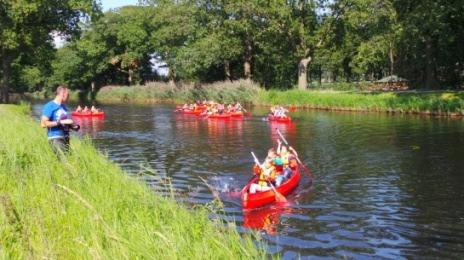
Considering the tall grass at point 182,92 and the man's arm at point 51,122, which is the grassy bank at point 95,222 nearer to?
the man's arm at point 51,122

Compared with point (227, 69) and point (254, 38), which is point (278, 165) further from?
point (227, 69)

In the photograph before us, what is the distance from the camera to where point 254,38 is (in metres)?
58.3

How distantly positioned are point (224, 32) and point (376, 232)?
5170cm

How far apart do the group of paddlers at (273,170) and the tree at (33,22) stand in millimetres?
32685

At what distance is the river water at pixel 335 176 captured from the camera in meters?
10.9

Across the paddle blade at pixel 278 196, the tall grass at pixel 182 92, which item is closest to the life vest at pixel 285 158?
the paddle blade at pixel 278 196

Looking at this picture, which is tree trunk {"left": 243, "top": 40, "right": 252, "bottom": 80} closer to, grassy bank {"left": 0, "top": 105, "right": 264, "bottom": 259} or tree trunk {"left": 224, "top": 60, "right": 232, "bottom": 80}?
tree trunk {"left": 224, "top": 60, "right": 232, "bottom": 80}

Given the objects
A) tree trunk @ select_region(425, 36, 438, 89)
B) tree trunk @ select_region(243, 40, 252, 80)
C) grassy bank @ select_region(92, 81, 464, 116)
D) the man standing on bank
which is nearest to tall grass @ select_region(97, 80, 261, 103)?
grassy bank @ select_region(92, 81, 464, 116)

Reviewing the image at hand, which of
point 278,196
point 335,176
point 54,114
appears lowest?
point 335,176

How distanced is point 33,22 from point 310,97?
941 inches

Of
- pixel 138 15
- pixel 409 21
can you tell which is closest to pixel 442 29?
pixel 409 21

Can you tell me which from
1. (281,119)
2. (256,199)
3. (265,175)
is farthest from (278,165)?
(281,119)

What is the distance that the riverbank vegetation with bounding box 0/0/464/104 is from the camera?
45.6 meters

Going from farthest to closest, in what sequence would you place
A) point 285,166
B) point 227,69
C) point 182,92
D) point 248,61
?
point 227,69 → point 182,92 → point 248,61 → point 285,166
